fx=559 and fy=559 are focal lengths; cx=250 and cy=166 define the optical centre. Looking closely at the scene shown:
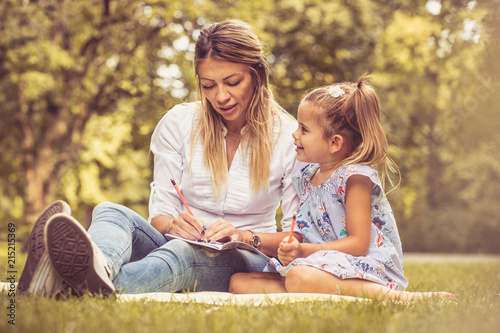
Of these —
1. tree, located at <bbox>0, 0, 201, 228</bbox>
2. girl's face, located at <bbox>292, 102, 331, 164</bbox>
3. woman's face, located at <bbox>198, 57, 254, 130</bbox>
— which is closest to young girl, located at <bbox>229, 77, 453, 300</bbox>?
girl's face, located at <bbox>292, 102, 331, 164</bbox>

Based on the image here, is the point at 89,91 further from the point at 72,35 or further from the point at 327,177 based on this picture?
the point at 327,177

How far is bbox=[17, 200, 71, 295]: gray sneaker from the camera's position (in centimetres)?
217

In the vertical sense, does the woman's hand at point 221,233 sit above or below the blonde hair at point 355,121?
below

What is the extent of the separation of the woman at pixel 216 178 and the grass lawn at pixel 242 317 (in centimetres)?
49

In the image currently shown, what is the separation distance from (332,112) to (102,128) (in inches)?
318

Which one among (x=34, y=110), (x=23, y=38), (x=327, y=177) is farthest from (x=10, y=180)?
(x=327, y=177)

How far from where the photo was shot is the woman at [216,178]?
268 centimetres

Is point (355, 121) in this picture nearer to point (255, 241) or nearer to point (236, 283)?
point (255, 241)

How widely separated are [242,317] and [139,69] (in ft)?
24.8

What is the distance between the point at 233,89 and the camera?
10.1 ft

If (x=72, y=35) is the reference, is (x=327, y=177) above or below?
below

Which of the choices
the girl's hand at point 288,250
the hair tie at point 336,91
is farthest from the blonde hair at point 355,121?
the girl's hand at point 288,250

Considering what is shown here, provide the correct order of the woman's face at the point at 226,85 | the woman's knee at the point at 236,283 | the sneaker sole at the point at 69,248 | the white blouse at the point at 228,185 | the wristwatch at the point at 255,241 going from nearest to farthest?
the sneaker sole at the point at 69,248, the woman's knee at the point at 236,283, the wristwatch at the point at 255,241, the woman's face at the point at 226,85, the white blouse at the point at 228,185

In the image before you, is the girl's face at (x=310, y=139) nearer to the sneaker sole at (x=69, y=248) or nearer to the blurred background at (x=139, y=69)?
the sneaker sole at (x=69, y=248)
